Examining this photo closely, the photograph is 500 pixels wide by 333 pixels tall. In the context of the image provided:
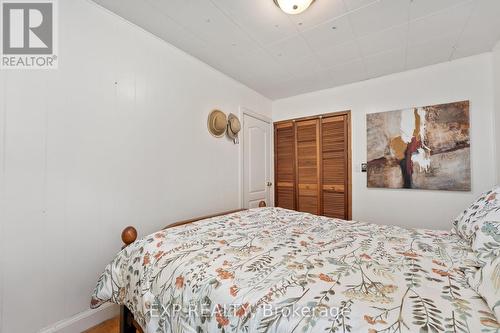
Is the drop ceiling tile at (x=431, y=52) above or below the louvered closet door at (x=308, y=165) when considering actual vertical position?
above

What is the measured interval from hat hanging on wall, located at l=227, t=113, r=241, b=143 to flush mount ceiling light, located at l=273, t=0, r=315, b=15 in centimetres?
141

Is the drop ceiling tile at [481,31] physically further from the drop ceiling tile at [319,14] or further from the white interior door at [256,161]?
the white interior door at [256,161]

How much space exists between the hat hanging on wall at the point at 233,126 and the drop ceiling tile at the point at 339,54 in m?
1.23

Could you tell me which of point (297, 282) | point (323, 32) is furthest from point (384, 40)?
point (297, 282)

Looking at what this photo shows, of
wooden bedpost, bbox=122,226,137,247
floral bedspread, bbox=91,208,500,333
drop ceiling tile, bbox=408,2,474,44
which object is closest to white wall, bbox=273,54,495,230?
drop ceiling tile, bbox=408,2,474,44

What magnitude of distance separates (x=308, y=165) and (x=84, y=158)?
114 inches

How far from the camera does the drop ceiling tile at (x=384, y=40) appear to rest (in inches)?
78.6

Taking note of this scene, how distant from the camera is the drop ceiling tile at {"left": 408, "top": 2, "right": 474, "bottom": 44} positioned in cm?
174

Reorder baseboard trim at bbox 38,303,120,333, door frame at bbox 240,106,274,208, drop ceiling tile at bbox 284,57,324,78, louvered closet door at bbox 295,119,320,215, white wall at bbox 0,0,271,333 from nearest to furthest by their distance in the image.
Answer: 1. white wall at bbox 0,0,271,333
2. baseboard trim at bbox 38,303,120,333
3. drop ceiling tile at bbox 284,57,324,78
4. door frame at bbox 240,106,274,208
5. louvered closet door at bbox 295,119,320,215

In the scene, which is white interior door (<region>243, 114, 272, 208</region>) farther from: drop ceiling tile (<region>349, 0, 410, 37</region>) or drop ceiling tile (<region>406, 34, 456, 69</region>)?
drop ceiling tile (<region>406, 34, 456, 69</region>)

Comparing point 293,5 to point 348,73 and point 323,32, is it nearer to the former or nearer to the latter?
point 323,32

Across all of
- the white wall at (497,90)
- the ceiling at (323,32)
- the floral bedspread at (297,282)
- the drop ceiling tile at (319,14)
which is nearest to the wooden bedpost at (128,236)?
the floral bedspread at (297,282)

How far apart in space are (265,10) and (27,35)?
168cm

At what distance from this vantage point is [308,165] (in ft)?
11.6
